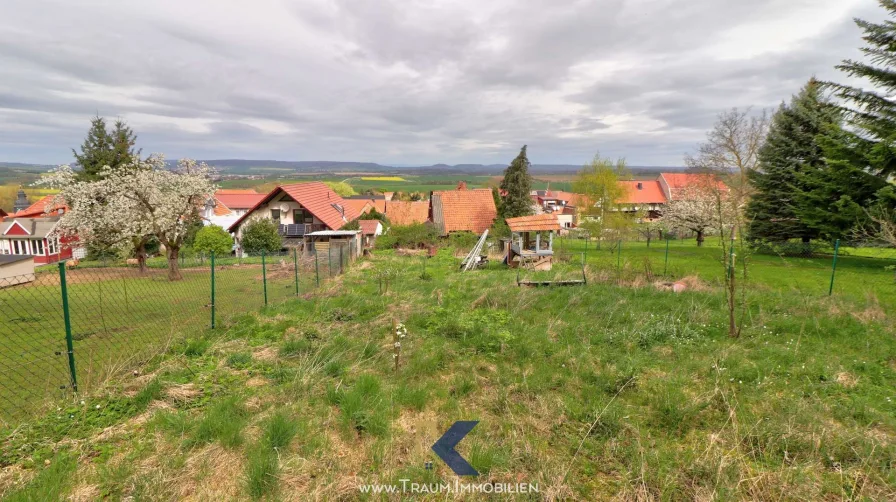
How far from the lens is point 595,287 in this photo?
31.9ft

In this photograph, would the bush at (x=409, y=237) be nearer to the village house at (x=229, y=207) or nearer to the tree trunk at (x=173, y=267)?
the tree trunk at (x=173, y=267)

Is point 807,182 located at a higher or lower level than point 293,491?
higher

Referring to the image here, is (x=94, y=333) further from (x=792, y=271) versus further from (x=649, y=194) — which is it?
(x=649, y=194)

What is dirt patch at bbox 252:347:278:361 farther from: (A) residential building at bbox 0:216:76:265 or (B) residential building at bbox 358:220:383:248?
(A) residential building at bbox 0:216:76:265

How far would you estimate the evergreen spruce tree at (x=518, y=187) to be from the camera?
95.9 ft

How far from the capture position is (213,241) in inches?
1011

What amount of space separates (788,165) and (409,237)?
69.2 feet

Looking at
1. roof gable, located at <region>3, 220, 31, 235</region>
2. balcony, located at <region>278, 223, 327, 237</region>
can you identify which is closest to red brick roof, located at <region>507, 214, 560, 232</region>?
balcony, located at <region>278, 223, 327, 237</region>

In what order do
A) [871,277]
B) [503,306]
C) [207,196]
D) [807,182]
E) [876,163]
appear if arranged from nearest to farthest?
[503,306] < [871,277] < [876,163] < [807,182] < [207,196]

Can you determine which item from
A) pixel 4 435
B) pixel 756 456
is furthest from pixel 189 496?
pixel 756 456

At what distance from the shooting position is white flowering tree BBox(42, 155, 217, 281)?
16.8m

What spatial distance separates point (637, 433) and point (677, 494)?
2.48 feet

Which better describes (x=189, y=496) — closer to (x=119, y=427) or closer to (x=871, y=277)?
(x=119, y=427)

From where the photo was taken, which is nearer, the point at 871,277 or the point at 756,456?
the point at 756,456
